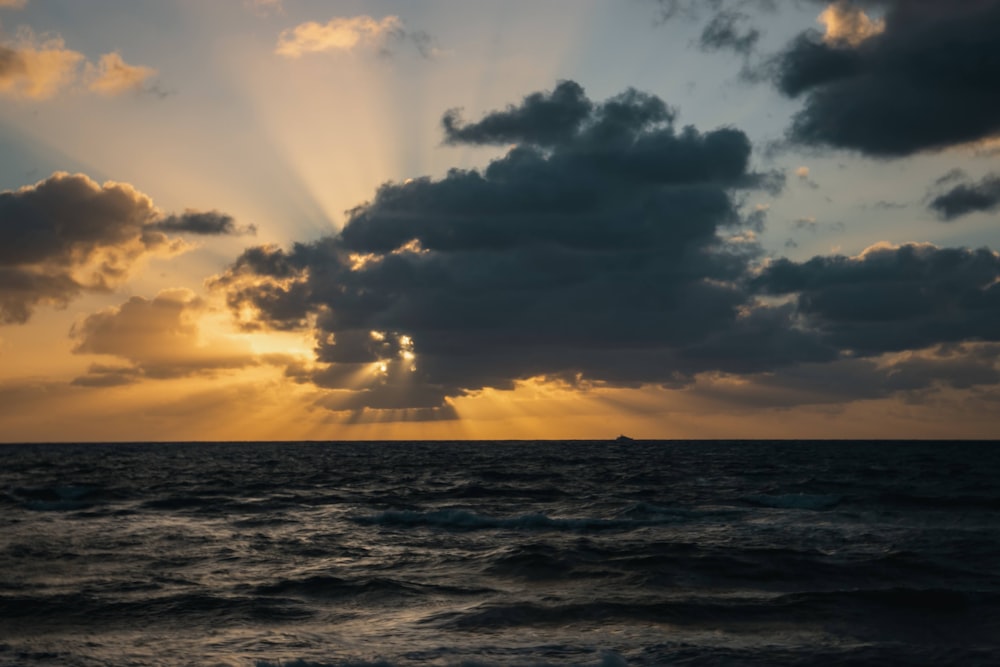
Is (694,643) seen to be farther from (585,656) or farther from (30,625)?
(30,625)

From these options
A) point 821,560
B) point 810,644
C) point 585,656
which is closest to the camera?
point 585,656

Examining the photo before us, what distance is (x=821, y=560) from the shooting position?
2542 centimetres

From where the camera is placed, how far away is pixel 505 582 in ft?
75.2

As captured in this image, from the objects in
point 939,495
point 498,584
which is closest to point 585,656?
point 498,584

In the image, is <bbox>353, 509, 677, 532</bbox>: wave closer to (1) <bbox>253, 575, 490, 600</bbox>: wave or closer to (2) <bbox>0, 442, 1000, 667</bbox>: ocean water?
(2) <bbox>0, 442, 1000, 667</bbox>: ocean water

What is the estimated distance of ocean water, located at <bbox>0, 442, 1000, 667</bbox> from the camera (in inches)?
623

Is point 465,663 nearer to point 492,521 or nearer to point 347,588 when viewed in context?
point 347,588

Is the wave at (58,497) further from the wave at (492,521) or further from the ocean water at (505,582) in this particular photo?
the wave at (492,521)

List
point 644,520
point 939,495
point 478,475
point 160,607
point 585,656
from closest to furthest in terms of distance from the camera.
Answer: point 585,656 < point 160,607 < point 644,520 < point 939,495 < point 478,475

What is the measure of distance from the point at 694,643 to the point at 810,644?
2.40 meters

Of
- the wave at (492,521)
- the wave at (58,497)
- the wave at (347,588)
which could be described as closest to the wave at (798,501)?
the wave at (492,521)

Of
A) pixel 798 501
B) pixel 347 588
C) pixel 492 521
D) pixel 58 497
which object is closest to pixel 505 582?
pixel 347 588

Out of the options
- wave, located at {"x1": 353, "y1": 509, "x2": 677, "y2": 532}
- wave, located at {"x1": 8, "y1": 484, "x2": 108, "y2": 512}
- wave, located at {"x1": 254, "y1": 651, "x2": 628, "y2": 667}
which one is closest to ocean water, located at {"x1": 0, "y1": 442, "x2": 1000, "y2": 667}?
wave, located at {"x1": 254, "y1": 651, "x2": 628, "y2": 667}

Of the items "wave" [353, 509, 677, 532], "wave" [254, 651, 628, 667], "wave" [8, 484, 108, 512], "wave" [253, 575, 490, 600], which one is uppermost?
"wave" [254, 651, 628, 667]
